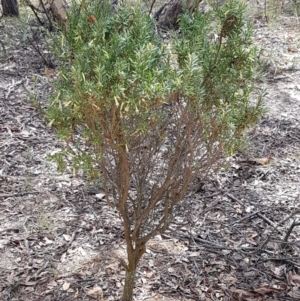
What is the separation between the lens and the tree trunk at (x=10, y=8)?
22.7 feet

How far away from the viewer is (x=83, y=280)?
2859mm

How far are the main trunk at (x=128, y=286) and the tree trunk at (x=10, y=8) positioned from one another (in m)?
5.38

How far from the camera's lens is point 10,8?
22.9 feet

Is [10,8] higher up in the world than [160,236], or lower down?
higher up

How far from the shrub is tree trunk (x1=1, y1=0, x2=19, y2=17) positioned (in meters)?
5.41

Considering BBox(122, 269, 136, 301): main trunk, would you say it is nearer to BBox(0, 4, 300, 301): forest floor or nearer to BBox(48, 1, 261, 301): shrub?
BBox(0, 4, 300, 301): forest floor

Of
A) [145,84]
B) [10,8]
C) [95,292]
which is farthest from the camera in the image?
[10,8]

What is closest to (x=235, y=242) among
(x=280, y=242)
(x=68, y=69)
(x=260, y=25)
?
(x=280, y=242)

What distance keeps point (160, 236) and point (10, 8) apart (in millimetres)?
4971

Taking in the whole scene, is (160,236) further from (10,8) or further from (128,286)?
(10,8)

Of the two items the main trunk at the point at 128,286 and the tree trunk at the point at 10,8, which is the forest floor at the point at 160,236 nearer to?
the main trunk at the point at 128,286

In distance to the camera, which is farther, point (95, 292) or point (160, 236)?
point (160, 236)

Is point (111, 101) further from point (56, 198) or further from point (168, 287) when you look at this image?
point (56, 198)

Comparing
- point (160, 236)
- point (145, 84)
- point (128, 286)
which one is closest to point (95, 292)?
point (128, 286)
